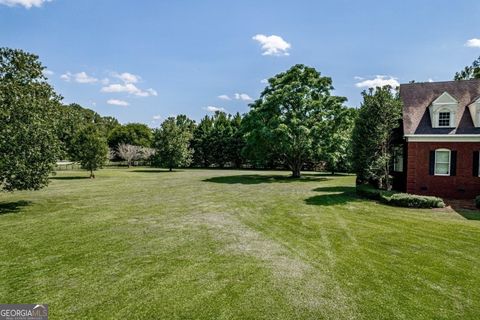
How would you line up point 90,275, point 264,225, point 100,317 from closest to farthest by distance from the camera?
point 100,317 < point 90,275 < point 264,225

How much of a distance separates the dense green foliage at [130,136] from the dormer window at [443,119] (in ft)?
200

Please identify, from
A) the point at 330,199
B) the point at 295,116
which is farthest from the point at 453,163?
the point at 295,116

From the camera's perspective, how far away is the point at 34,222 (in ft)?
37.5

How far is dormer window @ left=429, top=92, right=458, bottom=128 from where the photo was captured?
1716 centimetres

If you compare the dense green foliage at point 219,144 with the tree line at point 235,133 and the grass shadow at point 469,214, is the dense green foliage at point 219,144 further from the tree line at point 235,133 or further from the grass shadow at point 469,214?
the grass shadow at point 469,214

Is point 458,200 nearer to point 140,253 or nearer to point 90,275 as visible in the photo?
point 140,253

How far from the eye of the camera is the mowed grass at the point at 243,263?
526cm

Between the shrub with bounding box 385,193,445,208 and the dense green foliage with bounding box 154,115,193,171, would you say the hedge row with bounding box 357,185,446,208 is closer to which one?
the shrub with bounding box 385,193,445,208

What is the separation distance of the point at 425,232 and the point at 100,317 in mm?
9851

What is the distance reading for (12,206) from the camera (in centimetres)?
1487

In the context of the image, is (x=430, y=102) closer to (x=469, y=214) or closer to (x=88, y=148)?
(x=469, y=214)

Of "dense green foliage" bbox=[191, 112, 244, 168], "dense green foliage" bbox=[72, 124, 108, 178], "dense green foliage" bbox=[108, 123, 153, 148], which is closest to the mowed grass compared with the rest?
"dense green foliage" bbox=[72, 124, 108, 178]

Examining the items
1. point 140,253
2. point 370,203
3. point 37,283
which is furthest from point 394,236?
point 37,283

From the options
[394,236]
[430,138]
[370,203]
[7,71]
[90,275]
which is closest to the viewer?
[90,275]
